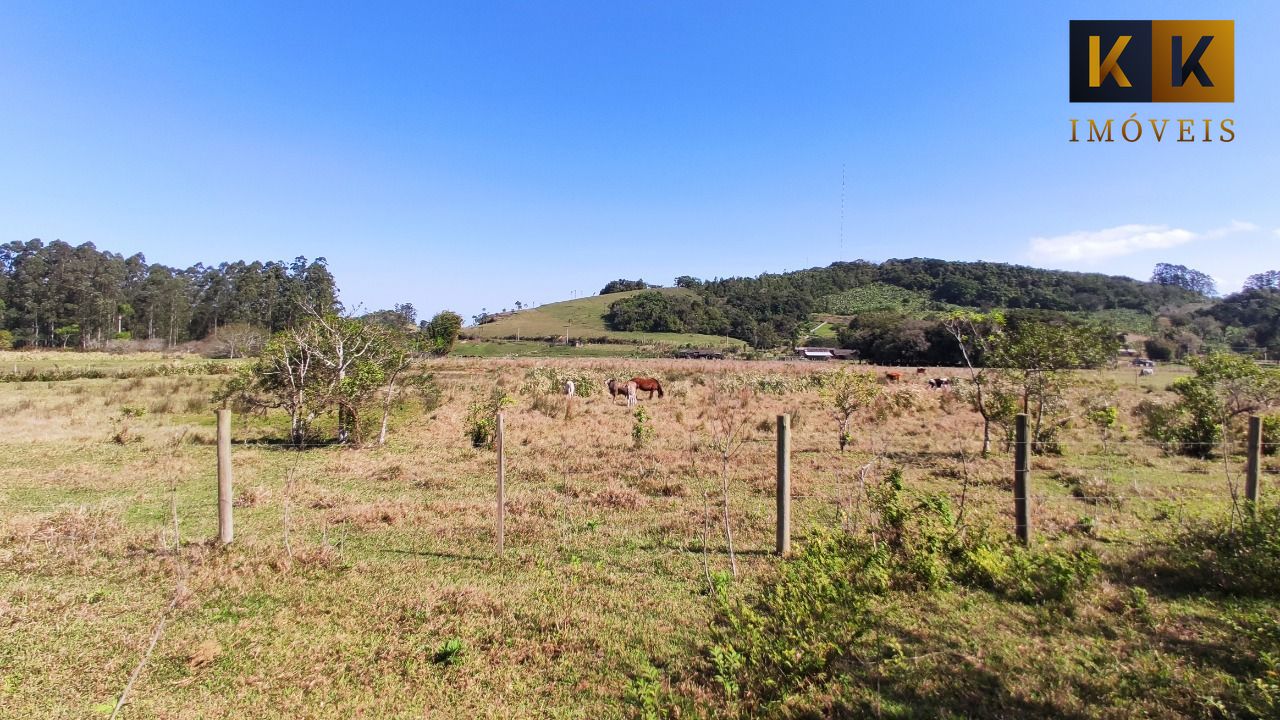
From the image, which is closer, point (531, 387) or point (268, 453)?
point (268, 453)

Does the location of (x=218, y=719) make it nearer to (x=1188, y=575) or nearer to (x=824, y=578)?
(x=824, y=578)

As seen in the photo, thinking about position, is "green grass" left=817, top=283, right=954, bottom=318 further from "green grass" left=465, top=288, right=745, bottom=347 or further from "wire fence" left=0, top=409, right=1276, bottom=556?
"wire fence" left=0, top=409, right=1276, bottom=556

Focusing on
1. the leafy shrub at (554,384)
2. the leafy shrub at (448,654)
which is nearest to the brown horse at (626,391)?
the leafy shrub at (554,384)

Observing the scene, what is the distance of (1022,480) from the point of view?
20.7 feet

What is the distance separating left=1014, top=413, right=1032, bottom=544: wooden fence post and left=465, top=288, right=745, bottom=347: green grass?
70.3 m

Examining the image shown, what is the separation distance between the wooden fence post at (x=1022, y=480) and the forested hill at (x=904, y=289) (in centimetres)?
7759

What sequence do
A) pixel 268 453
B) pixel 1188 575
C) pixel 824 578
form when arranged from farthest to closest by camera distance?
pixel 268 453
pixel 1188 575
pixel 824 578

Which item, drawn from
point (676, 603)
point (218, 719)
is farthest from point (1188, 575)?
point (218, 719)

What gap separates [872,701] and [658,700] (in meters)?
1.44

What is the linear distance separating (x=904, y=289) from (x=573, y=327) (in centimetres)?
7820

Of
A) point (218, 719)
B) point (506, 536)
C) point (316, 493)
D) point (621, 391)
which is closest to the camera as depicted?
point (218, 719)

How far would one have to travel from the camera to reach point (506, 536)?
7.24m

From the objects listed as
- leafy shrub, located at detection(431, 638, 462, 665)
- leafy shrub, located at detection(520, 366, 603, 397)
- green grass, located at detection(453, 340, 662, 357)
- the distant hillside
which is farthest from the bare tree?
green grass, located at detection(453, 340, 662, 357)

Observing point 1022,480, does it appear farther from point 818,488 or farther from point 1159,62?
point 1159,62
